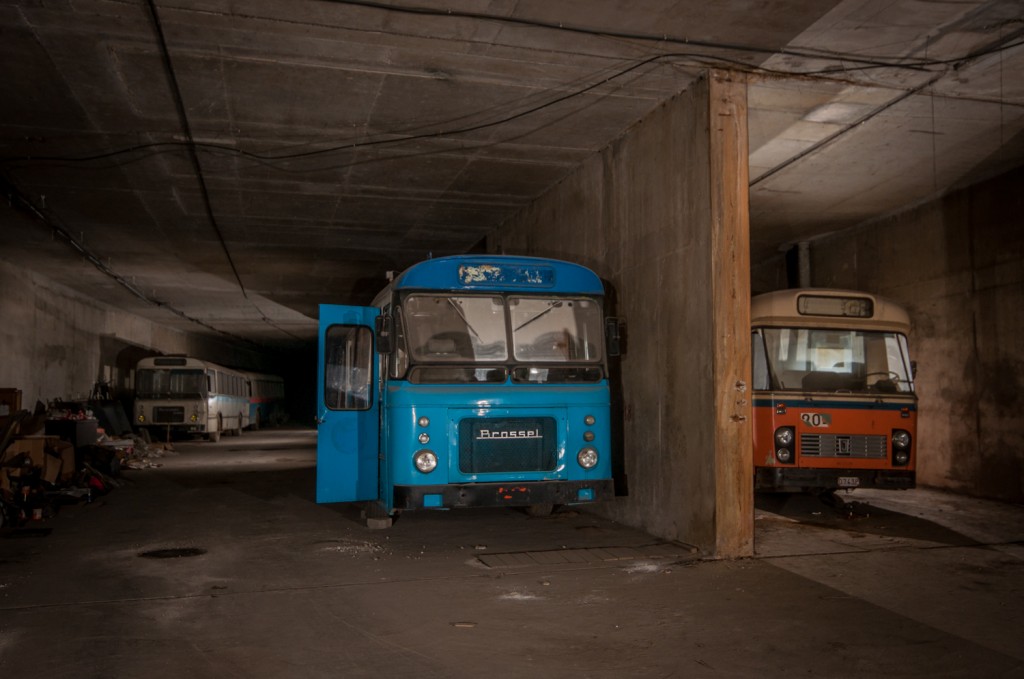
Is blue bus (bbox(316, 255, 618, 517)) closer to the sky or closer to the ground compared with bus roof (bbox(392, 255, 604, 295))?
closer to the ground

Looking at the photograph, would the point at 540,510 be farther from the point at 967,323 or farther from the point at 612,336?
the point at 967,323

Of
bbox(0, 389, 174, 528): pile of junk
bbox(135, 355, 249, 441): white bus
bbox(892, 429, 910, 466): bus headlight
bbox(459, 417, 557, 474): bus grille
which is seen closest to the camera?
bbox(459, 417, 557, 474): bus grille

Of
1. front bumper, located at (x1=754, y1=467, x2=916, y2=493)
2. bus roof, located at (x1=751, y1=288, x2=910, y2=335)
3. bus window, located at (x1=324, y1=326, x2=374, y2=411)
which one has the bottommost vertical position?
front bumper, located at (x1=754, y1=467, x2=916, y2=493)

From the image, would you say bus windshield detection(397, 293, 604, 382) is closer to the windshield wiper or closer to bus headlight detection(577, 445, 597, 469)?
the windshield wiper

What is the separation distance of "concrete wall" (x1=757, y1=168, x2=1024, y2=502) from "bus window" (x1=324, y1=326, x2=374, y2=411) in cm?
967

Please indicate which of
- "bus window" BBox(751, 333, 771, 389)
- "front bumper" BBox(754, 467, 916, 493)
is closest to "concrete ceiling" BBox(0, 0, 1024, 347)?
"bus window" BBox(751, 333, 771, 389)

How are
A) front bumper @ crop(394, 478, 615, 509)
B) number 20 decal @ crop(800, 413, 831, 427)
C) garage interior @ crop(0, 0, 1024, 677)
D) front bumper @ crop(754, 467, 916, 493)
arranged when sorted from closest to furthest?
garage interior @ crop(0, 0, 1024, 677) < front bumper @ crop(394, 478, 615, 509) < front bumper @ crop(754, 467, 916, 493) < number 20 decal @ crop(800, 413, 831, 427)

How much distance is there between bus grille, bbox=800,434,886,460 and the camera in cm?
1088

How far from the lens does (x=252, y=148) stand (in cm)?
1175

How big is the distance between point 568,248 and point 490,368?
4.39 m

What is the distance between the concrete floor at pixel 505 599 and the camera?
5.16 m

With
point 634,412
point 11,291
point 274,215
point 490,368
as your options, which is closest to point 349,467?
point 490,368

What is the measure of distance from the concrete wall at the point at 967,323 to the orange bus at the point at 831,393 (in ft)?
7.20

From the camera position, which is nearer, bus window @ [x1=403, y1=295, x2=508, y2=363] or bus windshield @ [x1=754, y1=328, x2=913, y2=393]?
bus window @ [x1=403, y1=295, x2=508, y2=363]
